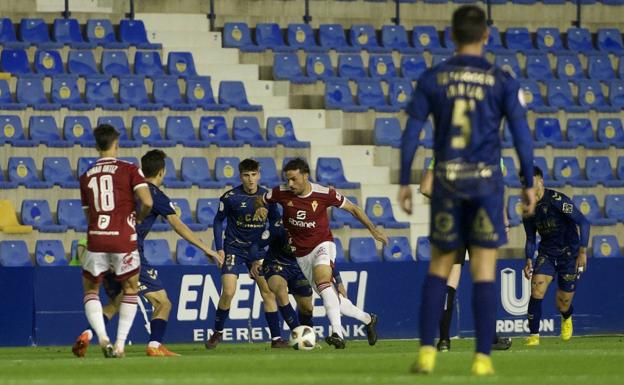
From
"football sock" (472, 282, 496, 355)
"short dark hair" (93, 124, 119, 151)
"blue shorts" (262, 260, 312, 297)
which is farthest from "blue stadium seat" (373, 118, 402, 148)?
"football sock" (472, 282, 496, 355)

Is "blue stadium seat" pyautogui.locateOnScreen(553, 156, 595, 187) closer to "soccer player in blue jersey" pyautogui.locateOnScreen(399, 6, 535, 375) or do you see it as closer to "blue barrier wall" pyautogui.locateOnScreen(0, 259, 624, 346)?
"blue barrier wall" pyautogui.locateOnScreen(0, 259, 624, 346)

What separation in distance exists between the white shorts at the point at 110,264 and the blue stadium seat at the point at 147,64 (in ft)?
34.6

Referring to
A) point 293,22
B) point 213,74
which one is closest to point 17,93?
point 213,74

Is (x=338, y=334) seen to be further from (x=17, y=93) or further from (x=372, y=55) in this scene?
(x=372, y=55)

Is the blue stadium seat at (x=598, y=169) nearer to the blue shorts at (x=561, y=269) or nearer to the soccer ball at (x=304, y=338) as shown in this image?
the blue shorts at (x=561, y=269)

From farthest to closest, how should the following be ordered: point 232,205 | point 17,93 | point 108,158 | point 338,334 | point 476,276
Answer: point 17,93, point 232,205, point 338,334, point 108,158, point 476,276

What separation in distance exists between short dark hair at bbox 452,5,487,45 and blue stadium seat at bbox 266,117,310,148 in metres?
13.9

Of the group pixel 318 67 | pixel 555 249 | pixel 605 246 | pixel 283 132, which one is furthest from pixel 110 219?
pixel 318 67

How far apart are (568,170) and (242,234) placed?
8.69 m

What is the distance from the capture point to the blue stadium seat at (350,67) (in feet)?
81.4

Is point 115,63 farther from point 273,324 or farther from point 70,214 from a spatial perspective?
point 273,324

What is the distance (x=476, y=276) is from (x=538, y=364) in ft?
6.04

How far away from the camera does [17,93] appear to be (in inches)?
862

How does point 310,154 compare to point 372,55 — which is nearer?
point 310,154
